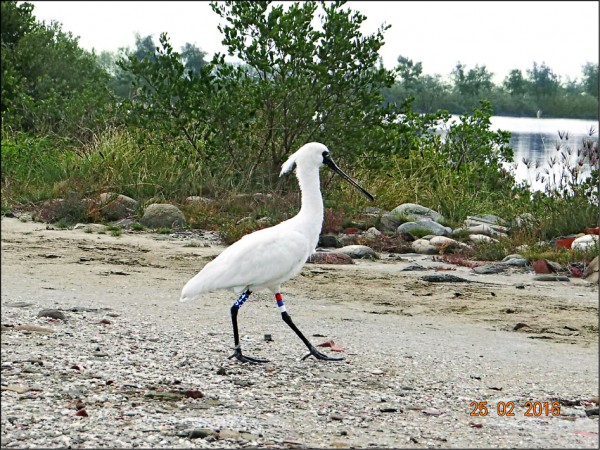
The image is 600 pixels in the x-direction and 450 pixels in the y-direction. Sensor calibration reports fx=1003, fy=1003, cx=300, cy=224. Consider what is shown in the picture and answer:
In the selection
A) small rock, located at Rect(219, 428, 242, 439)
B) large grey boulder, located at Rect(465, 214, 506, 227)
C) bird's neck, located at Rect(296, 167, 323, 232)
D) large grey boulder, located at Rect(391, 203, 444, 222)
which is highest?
bird's neck, located at Rect(296, 167, 323, 232)

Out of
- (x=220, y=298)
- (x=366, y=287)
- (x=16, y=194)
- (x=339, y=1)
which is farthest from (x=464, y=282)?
(x=16, y=194)

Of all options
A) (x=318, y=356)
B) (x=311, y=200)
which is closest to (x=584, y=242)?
(x=311, y=200)

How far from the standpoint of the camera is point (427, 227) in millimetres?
15523

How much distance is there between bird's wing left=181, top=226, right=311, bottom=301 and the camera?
24.6ft

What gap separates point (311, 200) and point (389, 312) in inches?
98.1

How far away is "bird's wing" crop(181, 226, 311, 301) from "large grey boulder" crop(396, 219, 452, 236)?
25.1ft

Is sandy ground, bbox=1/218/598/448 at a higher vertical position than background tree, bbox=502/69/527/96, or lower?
lower

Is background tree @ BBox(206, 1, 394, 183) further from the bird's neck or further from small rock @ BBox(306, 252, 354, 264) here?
the bird's neck

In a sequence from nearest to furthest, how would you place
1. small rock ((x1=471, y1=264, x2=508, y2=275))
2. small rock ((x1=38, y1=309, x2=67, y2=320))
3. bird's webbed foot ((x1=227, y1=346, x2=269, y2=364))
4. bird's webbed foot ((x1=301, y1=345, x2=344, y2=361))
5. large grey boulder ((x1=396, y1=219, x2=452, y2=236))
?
bird's webbed foot ((x1=227, y1=346, x2=269, y2=364)) → bird's webbed foot ((x1=301, y1=345, x2=344, y2=361)) → small rock ((x1=38, y1=309, x2=67, y2=320)) → small rock ((x1=471, y1=264, x2=508, y2=275)) → large grey boulder ((x1=396, y1=219, x2=452, y2=236))

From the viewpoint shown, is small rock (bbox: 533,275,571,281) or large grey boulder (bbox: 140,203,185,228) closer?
small rock (bbox: 533,275,571,281)

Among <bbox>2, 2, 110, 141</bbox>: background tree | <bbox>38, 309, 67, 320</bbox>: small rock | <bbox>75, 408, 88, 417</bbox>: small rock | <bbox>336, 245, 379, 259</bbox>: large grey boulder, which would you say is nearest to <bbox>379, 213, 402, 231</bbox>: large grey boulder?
<bbox>336, 245, 379, 259</bbox>: large grey boulder

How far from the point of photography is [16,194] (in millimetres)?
16656

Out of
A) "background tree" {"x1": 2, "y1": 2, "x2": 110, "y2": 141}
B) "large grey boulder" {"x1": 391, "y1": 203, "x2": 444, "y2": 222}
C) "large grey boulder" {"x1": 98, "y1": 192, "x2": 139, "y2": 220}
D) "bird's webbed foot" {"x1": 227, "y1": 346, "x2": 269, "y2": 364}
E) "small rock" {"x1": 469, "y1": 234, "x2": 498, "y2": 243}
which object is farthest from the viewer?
"background tree" {"x1": 2, "y1": 2, "x2": 110, "y2": 141}

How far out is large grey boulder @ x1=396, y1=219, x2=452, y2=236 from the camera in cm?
1529
